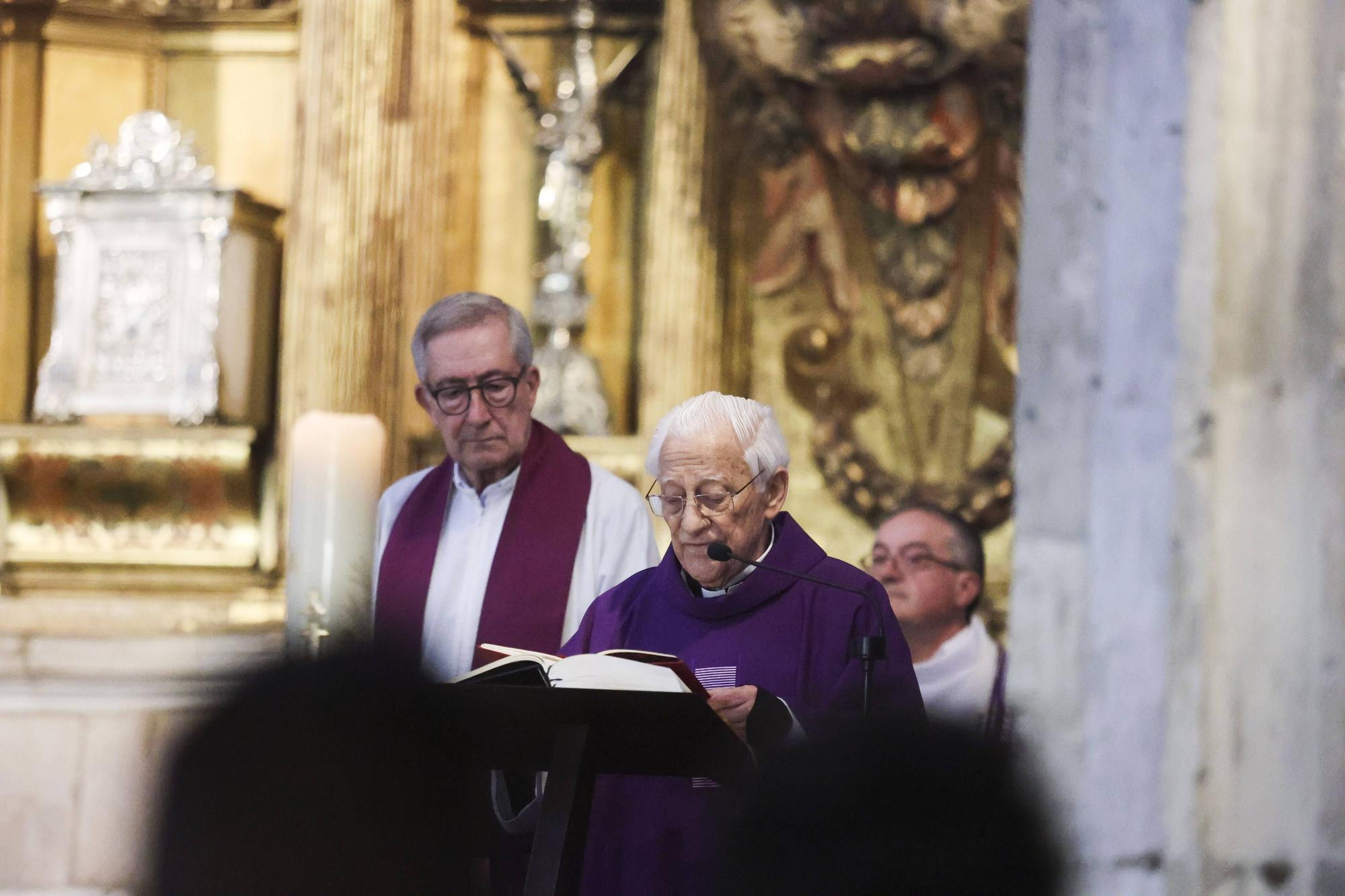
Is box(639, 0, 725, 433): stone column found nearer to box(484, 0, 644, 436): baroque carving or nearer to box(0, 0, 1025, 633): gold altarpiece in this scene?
box(0, 0, 1025, 633): gold altarpiece

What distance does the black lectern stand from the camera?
2215mm

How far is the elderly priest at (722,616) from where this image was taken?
279 centimetres

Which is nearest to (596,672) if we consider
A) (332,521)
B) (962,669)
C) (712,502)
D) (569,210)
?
(712,502)

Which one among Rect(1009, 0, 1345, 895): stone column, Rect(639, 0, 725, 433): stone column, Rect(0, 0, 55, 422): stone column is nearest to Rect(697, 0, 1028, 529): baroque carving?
Rect(639, 0, 725, 433): stone column

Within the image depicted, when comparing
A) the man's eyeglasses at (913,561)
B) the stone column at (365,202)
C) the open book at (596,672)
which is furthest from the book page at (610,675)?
the stone column at (365,202)

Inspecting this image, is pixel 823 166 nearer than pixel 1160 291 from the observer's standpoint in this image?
No

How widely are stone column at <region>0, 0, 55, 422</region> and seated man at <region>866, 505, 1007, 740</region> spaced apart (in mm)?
3997

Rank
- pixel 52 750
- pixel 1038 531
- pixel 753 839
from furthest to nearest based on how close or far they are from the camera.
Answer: pixel 52 750 < pixel 1038 531 < pixel 753 839

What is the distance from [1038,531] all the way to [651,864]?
1018mm

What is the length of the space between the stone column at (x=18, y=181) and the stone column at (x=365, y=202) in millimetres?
1132

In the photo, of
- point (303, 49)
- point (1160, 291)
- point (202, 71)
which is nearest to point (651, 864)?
point (1160, 291)

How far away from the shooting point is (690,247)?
6703 millimetres

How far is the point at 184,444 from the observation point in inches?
272

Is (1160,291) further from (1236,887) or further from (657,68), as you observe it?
(657,68)
